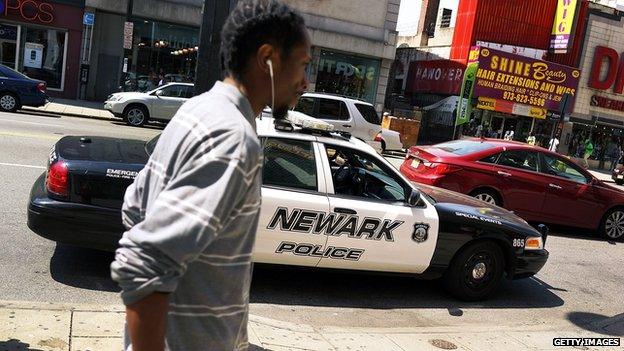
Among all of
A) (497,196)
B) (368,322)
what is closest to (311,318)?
(368,322)

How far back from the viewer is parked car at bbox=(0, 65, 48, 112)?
1628 cm

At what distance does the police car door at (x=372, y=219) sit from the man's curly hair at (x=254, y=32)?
3.71m

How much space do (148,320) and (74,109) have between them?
792 inches

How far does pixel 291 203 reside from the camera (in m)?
5.12

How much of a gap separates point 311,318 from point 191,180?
3961mm

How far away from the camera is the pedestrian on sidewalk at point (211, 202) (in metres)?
1.35

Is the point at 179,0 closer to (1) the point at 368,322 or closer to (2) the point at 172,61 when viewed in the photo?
(2) the point at 172,61

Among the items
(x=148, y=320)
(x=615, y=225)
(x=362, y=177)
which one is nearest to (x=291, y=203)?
(x=362, y=177)

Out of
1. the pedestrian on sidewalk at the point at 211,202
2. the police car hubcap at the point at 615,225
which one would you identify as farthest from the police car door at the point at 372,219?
the police car hubcap at the point at 615,225

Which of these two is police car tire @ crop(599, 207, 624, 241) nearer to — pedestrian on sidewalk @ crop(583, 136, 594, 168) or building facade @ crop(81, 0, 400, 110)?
building facade @ crop(81, 0, 400, 110)

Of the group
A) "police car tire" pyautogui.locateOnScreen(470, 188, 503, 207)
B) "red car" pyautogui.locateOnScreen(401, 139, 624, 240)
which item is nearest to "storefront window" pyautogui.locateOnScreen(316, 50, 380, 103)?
"red car" pyautogui.locateOnScreen(401, 139, 624, 240)

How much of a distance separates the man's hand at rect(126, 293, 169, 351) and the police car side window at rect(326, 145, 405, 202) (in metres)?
4.23

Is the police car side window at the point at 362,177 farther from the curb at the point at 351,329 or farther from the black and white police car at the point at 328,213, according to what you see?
the curb at the point at 351,329

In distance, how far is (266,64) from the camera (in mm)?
1569
